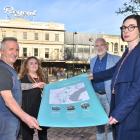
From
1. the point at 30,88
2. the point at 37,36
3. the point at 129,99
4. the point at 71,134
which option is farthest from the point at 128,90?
the point at 37,36

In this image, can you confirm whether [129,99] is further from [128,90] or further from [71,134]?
[71,134]

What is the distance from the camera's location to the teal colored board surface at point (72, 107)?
13.5 feet

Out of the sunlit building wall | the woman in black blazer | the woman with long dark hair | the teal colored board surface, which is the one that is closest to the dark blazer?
the woman in black blazer

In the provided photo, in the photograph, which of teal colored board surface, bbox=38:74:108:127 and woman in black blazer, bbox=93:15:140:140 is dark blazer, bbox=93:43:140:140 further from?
teal colored board surface, bbox=38:74:108:127

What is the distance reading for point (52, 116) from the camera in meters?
4.28

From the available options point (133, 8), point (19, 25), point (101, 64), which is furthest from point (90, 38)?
point (101, 64)

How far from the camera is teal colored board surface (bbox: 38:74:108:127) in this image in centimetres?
413

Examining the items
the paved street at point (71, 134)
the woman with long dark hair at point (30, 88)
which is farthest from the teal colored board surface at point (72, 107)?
the paved street at point (71, 134)

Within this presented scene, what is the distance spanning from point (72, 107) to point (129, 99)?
57 cm

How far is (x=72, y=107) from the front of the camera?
4.28m

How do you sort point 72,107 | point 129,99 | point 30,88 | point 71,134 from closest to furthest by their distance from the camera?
point 129,99
point 72,107
point 30,88
point 71,134

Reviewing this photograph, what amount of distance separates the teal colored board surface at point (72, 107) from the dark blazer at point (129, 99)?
0.16 metres

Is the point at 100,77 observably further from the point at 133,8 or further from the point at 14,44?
the point at 133,8

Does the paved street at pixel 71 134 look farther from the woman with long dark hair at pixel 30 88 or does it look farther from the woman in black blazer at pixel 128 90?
the woman in black blazer at pixel 128 90
